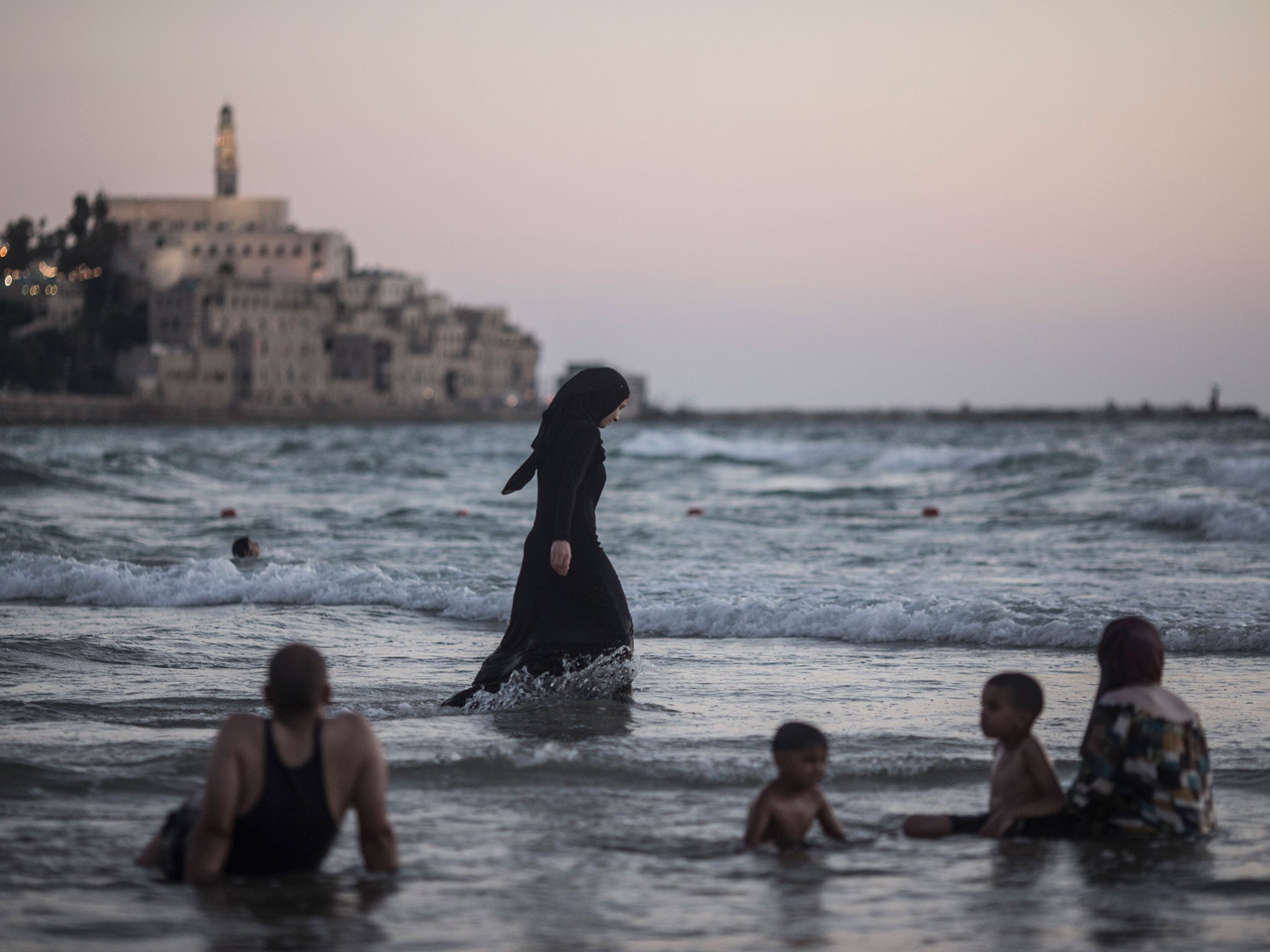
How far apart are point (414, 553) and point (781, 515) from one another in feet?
29.3

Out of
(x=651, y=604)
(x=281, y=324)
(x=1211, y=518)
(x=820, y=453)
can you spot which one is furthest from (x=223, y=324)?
(x=651, y=604)

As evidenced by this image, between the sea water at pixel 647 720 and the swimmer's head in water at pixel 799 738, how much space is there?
0.38 metres

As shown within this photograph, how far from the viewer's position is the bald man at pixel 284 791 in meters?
4.12

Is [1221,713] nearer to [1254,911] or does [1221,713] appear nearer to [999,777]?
[999,777]

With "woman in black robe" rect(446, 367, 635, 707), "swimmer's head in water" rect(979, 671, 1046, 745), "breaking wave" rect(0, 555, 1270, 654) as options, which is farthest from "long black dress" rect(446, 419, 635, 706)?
"breaking wave" rect(0, 555, 1270, 654)

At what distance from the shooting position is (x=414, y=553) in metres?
16.4

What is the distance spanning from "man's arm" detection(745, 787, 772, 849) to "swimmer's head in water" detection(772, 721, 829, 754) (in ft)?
0.69

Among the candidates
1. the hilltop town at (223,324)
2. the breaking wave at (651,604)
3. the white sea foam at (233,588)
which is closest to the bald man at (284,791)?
the breaking wave at (651,604)

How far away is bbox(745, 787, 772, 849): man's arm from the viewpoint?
489 centimetres

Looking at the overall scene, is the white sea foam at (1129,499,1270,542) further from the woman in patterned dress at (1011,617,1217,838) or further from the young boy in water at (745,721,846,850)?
the young boy in water at (745,721,846,850)

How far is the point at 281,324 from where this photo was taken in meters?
133

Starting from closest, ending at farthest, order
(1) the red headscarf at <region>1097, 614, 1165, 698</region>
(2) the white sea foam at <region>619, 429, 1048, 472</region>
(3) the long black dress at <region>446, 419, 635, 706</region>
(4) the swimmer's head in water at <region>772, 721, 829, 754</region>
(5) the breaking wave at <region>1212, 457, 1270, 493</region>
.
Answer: (4) the swimmer's head in water at <region>772, 721, 829, 754</region>
(1) the red headscarf at <region>1097, 614, 1165, 698</region>
(3) the long black dress at <region>446, 419, 635, 706</region>
(5) the breaking wave at <region>1212, 457, 1270, 493</region>
(2) the white sea foam at <region>619, 429, 1048, 472</region>

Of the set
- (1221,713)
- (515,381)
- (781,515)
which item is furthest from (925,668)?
(515,381)

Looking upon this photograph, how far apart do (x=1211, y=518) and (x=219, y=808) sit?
17.2 meters
